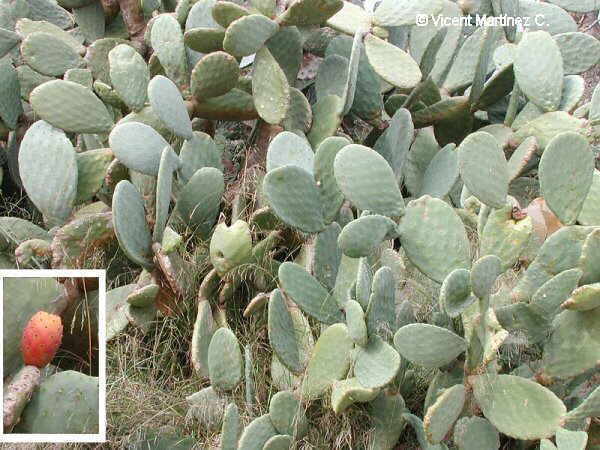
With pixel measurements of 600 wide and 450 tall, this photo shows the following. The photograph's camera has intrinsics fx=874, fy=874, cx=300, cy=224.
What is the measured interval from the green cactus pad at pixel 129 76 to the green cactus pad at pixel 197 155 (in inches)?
8.4

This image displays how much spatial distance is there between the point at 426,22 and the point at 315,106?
50cm

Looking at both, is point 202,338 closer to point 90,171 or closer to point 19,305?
point 19,305

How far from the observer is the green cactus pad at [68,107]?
7.99 feet

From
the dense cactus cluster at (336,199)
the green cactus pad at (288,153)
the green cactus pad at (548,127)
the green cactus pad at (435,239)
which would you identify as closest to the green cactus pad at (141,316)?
the dense cactus cluster at (336,199)

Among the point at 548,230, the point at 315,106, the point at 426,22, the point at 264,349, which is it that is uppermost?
the point at 426,22

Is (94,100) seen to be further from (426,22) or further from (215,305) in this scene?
(426,22)

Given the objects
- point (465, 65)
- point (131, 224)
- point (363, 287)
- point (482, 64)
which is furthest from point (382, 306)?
point (465, 65)

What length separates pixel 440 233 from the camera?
6.46 feet

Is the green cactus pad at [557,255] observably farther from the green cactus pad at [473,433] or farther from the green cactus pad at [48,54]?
the green cactus pad at [48,54]

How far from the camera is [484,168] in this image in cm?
190

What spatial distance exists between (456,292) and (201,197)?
0.87 metres

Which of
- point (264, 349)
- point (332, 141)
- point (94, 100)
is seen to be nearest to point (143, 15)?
point (94, 100)

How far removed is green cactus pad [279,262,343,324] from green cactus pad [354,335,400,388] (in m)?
0.20

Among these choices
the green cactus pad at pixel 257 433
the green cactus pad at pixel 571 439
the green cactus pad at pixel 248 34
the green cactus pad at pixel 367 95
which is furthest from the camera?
the green cactus pad at pixel 367 95
